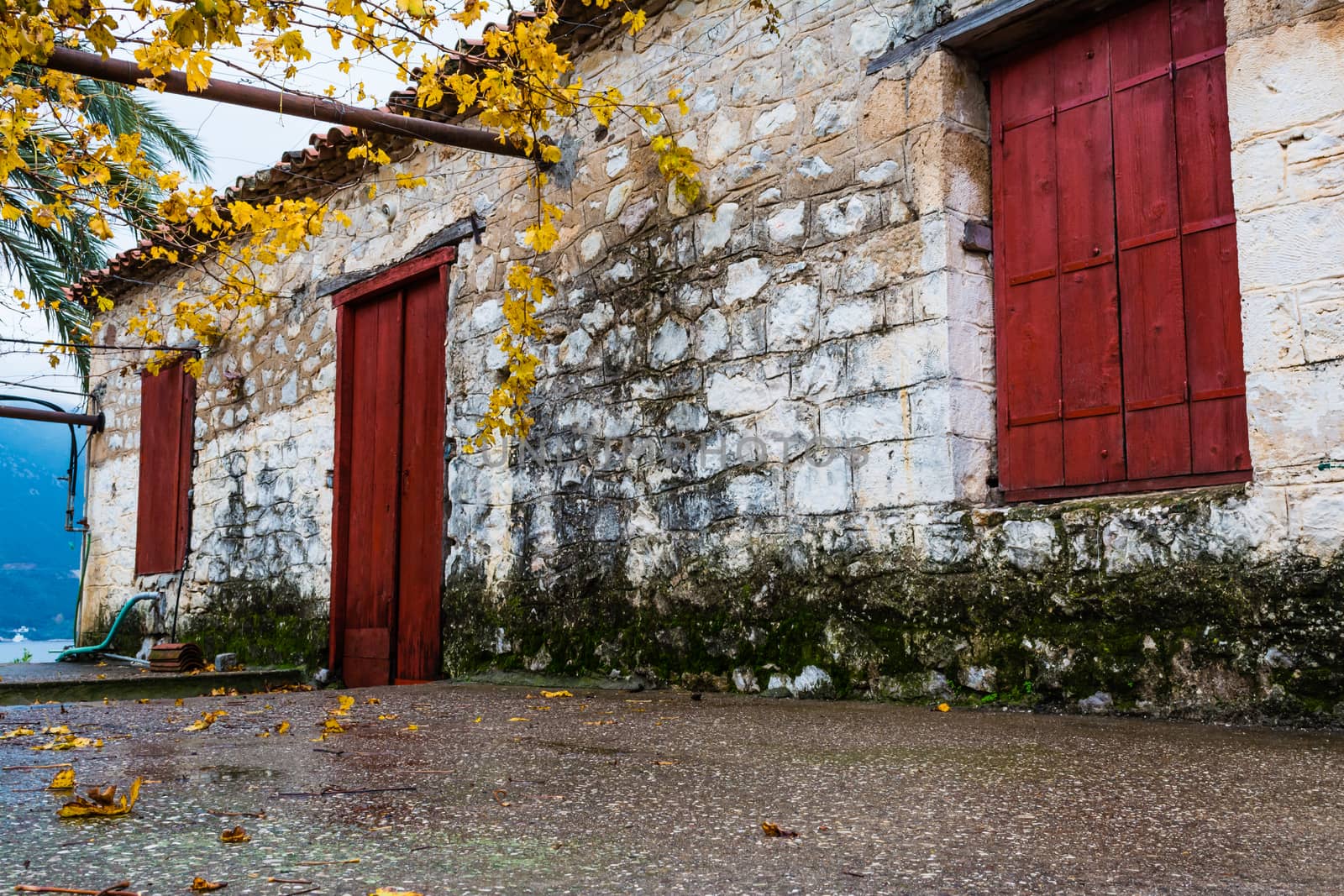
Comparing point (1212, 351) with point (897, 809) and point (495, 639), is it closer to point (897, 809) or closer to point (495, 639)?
point (897, 809)

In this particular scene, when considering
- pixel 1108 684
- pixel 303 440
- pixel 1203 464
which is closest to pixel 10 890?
pixel 1108 684

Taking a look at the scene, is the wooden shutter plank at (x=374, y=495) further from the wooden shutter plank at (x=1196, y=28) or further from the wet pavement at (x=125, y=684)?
the wooden shutter plank at (x=1196, y=28)

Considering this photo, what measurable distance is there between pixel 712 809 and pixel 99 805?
109 centimetres

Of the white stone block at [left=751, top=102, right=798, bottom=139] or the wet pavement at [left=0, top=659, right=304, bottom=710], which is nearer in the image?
the white stone block at [left=751, top=102, right=798, bottom=139]

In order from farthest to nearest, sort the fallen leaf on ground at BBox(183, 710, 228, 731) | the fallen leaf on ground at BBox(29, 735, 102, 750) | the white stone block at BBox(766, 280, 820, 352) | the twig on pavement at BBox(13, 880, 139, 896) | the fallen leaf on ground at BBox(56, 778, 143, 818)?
the white stone block at BBox(766, 280, 820, 352)
the fallen leaf on ground at BBox(183, 710, 228, 731)
the fallen leaf on ground at BBox(29, 735, 102, 750)
the fallen leaf on ground at BBox(56, 778, 143, 818)
the twig on pavement at BBox(13, 880, 139, 896)

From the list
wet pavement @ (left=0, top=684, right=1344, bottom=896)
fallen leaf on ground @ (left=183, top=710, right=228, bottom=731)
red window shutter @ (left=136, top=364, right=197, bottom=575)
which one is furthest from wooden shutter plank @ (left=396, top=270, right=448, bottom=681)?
red window shutter @ (left=136, top=364, right=197, bottom=575)

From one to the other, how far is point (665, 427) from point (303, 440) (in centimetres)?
340

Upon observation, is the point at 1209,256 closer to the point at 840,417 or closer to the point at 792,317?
the point at 840,417

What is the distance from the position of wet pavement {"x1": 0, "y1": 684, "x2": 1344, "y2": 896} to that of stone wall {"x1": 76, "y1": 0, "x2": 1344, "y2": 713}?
1.28 ft

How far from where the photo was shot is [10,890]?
1.48 meters

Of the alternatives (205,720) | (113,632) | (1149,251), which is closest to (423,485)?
(205,720)

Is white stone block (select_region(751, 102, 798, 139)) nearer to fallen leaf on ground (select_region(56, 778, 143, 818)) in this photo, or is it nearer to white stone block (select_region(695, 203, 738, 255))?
white stone block (select_region(695, 203, 738, 255))

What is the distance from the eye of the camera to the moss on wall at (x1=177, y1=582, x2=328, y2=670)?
22.7ft

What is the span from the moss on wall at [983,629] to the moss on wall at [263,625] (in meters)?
2.23
